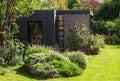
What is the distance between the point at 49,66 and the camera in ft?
49.5

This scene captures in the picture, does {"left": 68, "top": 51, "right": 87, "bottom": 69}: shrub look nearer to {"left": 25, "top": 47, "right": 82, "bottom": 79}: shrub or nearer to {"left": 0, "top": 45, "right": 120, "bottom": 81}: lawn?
{"left": 0, "top": 45, "right": 120, "bottom": 81}: lawn

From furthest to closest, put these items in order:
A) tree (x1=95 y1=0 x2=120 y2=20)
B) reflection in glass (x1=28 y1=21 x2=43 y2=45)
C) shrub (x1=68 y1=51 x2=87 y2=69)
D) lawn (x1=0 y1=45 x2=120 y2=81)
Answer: tree (x1=95 y1=0 x2=120 y2=20) < reflection in glass (x1=28 y1=21 x2=43 y2=45) < shrub (x1=68 y1=51 x2=87 y2=69) < lawn (x1=0 y1=45 x2=120 y2=81)

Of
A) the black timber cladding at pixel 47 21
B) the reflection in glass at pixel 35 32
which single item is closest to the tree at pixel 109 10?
the reflection in glass at pixel 35 32

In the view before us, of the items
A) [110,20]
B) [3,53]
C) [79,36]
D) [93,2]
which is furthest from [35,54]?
[93,2]

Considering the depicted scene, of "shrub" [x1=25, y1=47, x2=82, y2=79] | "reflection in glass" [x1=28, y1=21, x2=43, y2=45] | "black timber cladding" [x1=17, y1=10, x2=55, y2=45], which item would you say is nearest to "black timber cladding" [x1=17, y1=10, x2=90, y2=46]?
"black timber cladding" [x1=17, y1=10, x2=55, y2=45]

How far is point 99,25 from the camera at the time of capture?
37625 millimetres

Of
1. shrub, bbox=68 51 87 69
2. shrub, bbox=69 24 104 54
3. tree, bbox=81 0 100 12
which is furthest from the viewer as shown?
tree, bbox=81 0 100 12

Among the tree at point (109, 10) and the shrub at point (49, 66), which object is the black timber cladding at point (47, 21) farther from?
the tree at point (109, 10)

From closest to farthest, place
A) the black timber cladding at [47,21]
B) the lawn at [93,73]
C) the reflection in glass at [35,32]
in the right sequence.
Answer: the lawn at [93,73], the black timber cladding at [47,21], the reflection in glass at [35,32]

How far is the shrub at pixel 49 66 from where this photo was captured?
1489 centimetres

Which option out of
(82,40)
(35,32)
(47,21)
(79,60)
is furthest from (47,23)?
(79,60)

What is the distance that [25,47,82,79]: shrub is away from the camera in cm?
1489

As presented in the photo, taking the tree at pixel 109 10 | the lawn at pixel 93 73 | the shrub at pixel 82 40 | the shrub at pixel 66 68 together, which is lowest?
the lawn at pixel 93 73

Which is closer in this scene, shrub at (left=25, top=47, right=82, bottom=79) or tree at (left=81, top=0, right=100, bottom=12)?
shrub at (left=25, top=47, right=82, bottom=79)
